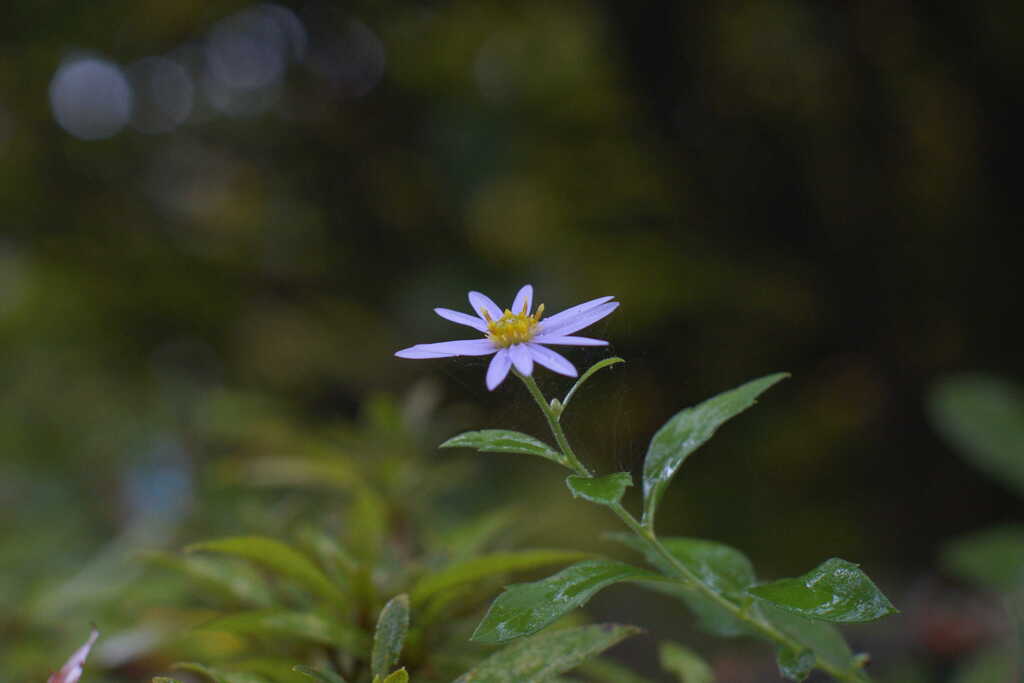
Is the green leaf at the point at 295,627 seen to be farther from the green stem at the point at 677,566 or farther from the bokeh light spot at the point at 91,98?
the bokeh light spot at the point at 91,98

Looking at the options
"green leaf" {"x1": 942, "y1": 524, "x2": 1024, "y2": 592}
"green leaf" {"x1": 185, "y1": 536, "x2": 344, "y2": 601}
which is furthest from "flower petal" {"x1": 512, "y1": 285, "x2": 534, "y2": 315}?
"green leaf" {"x1": 942, "y1": 524, "x2": 1024, "y2": 592}

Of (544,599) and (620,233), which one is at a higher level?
(620,233)

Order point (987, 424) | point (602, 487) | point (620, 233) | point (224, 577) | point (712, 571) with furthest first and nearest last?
point (620, 233), point (987, 424), point (224, 577), point (712, 571), point (602, 487)

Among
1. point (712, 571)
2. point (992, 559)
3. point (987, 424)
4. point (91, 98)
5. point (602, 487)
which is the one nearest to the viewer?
point (602, 487)

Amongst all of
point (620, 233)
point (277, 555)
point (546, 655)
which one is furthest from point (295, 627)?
point (620, 233)

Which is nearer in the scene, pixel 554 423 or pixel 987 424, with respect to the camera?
pixel 554 423

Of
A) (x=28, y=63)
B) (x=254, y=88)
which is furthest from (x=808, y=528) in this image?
(x=28, y=63)

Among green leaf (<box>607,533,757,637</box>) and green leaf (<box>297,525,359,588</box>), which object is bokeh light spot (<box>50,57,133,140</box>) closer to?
green leaf (<box>297,525,359,588</box>)

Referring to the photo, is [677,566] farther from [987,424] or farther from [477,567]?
[987,424]
